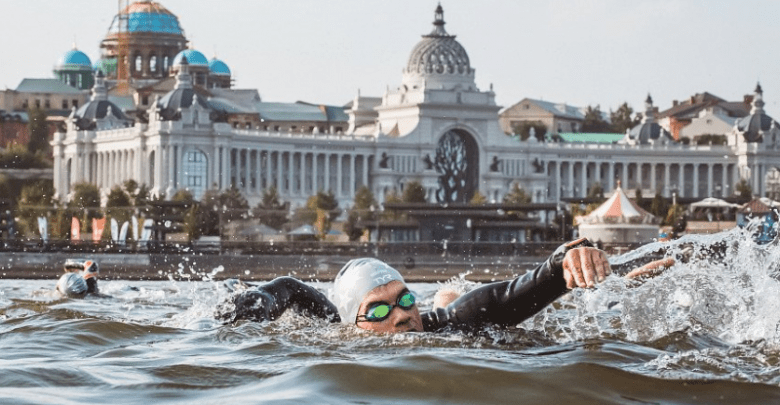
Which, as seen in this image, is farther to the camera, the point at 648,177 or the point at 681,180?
the point at 648,177

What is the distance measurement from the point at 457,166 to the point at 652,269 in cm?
15845

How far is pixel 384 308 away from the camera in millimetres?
12031

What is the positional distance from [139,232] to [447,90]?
8014 centimetres

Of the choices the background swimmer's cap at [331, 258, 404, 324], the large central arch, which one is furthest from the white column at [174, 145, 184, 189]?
the background swimmer's cap at [331, 258, 404, 324]

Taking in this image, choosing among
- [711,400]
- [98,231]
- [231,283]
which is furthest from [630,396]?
[98,231]

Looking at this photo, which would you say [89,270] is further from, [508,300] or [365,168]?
[365,168]

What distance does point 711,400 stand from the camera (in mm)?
10273

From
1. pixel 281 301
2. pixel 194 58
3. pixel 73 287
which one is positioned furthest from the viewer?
pixel 194 58

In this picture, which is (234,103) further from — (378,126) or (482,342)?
(482,342)

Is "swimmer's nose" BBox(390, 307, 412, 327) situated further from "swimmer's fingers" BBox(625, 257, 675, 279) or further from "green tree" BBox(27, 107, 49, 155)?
"green tree" BBox(27, 107, 49, 155)

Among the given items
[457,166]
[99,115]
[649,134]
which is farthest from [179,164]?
[649,134]

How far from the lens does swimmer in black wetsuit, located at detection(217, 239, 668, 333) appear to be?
1118 cm

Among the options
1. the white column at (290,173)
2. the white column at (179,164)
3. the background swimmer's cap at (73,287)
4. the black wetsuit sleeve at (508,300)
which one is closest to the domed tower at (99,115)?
the white column at (179,164)

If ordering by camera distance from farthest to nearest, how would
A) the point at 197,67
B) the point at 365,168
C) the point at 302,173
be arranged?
the point at 197,67, the point at 365,168, the point at 302,173
